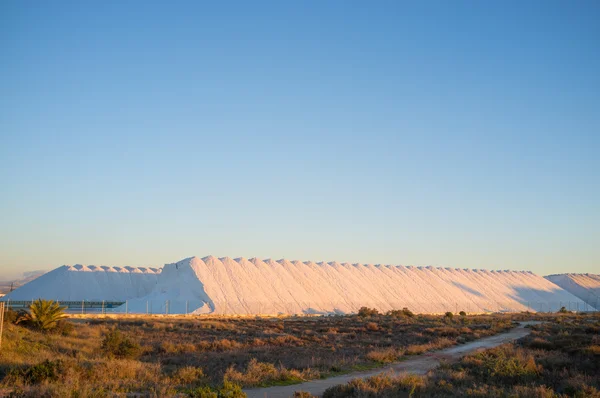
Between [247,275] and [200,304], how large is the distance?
45.4 feet

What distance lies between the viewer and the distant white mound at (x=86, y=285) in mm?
70875

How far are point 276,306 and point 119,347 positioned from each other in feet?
155

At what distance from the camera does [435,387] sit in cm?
1186

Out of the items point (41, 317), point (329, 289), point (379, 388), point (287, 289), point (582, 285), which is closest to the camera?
point (379, 388)

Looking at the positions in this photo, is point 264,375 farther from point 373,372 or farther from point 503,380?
point 503,380

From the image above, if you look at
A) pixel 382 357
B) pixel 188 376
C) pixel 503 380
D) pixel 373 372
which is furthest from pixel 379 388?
pixel 382 357

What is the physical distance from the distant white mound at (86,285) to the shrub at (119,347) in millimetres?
55346

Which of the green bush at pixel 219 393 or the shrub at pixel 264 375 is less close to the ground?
the green bush at pixel 219 393

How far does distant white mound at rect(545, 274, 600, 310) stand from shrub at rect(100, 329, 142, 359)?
115194mm

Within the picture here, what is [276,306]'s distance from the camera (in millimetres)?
65312

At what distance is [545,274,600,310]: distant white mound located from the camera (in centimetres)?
11512

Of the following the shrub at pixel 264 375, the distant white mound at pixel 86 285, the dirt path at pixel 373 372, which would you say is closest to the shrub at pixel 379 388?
the dirt path at pixel 373 372

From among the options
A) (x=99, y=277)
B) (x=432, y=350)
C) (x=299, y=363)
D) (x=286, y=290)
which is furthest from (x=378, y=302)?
(x=299, y=363)

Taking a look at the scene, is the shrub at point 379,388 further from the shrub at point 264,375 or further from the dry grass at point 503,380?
the shrub at point 264,375
